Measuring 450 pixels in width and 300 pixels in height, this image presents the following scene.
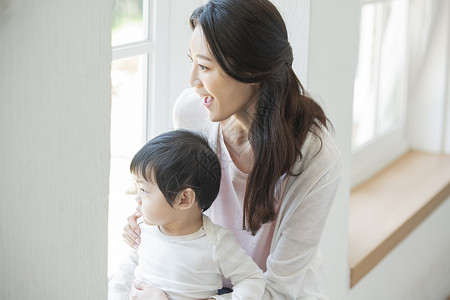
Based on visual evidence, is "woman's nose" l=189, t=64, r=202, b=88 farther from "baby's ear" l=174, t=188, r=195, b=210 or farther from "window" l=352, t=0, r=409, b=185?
"window" l=352, t=0, r=409, b=185

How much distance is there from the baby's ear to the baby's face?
1 centimetres

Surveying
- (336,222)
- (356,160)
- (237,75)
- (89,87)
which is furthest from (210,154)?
(356,160)

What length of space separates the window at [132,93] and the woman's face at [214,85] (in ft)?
1.06

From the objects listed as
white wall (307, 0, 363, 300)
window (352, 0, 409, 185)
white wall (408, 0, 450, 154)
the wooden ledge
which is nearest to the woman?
white wall (307, 0, 363, 300)

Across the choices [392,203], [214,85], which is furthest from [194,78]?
[392,203]

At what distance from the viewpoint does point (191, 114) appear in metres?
1.54

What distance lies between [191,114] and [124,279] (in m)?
0.37

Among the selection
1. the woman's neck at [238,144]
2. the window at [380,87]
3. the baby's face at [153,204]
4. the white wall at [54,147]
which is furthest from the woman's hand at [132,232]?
the window at [380,87]

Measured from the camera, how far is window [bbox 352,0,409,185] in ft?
8.78

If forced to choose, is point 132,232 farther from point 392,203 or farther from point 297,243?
point 392,203

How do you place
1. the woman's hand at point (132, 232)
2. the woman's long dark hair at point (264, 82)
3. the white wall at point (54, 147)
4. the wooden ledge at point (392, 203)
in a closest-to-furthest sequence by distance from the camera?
the white wall at point (54, 147) → the woman's long dark hair at point (264, 82) → the woman's hand at point (132, 232) → the wooden ledge at point (392, 203)

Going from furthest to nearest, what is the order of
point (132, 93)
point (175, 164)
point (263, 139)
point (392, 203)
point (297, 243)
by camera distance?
point (392, 203) → point (132, 93) → point (297, 243) → point (263, 139) → point (175, 164)

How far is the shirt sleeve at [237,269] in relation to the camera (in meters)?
1.32

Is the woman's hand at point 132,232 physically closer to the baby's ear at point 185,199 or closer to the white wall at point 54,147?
the baby's ear at point 185,199
